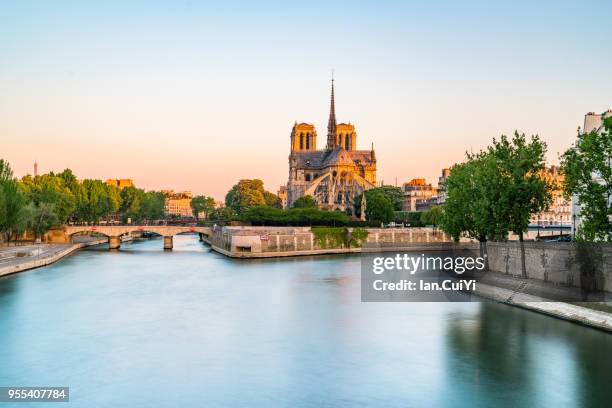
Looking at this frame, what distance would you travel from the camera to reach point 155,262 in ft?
186

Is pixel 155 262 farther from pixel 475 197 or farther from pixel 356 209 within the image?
pixel 356 209

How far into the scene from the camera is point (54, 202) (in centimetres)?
7325

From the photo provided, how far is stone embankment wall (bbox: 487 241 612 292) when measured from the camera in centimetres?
2545

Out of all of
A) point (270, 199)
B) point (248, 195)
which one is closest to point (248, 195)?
point (248, 195)

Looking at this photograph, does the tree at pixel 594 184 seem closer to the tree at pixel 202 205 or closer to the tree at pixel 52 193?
the tree at pixel 52 193

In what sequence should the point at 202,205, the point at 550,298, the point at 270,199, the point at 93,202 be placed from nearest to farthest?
the point at 550,298 → the point at 93,202 → the point at 270,199 → the point at 202,205

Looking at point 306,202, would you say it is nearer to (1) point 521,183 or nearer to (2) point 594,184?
(1) point 521,183

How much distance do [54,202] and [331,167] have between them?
51.6 m

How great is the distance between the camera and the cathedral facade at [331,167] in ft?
361

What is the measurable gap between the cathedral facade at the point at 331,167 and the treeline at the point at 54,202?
95.7ft

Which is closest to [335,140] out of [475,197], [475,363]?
[475,197]

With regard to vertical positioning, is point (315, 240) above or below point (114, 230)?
below

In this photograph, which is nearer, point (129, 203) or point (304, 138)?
point (129, 203)

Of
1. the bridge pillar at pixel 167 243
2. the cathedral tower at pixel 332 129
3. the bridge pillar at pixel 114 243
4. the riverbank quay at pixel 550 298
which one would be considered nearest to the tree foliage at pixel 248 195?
the cathedral tower at pixel 332 129
